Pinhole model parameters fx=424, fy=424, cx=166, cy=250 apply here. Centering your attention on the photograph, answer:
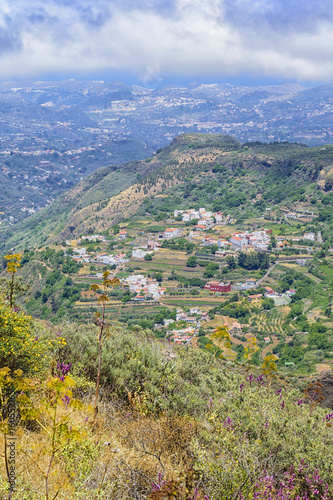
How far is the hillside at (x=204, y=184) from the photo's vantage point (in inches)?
2899

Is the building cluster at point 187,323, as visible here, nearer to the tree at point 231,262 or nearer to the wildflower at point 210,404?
the tree at point 231,262

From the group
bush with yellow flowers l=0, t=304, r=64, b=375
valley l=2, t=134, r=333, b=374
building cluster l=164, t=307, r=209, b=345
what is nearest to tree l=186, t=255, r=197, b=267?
valley l=2, t=134, r=333, b=374

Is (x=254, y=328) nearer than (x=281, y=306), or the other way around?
(x=254, y=328)

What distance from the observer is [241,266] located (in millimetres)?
52375

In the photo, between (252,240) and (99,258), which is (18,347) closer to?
(99,258)

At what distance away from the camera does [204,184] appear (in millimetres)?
86688

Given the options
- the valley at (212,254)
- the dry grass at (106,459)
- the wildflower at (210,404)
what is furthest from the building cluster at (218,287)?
the dry grass at (106,459)

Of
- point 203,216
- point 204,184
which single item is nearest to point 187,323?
point 203,216

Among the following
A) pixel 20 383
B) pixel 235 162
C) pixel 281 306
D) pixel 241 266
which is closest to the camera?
pixel 20 383

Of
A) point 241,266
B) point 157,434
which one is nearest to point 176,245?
point 241,266

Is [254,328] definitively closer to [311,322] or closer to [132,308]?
[311,322]

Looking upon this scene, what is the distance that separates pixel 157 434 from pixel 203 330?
3069 cm

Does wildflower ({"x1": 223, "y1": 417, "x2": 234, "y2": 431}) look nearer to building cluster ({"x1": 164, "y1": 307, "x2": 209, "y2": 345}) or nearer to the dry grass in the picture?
the dry grass

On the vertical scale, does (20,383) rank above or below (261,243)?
above
